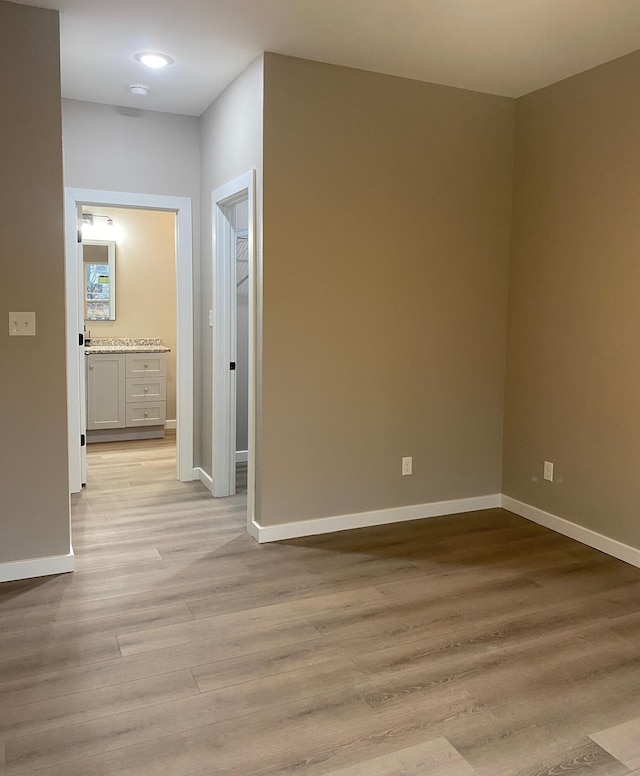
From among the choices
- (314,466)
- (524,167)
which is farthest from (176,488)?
(524,167)

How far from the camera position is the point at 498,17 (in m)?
2.95

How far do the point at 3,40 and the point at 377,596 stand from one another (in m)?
3.00

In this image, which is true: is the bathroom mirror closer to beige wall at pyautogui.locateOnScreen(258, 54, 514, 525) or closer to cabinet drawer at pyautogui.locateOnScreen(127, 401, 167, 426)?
cabinet drawer at pyautogui.locateOnScreen(127, 401, 167, 426)

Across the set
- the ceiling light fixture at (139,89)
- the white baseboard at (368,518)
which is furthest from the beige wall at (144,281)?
the white baseboard at (368,518)

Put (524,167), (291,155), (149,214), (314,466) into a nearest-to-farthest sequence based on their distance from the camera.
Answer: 1. (291,155)
2. (314,466)
3. (524,167)
4. (149,214)

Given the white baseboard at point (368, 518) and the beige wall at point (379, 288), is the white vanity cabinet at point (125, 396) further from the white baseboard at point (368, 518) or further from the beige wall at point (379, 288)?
the beige wall at point (379, 288)

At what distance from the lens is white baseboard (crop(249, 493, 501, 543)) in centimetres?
372

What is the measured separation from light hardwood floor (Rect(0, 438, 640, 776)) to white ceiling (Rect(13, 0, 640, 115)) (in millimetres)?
2615

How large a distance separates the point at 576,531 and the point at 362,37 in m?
2.89

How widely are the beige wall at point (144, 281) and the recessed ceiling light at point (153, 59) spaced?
303 centimetres

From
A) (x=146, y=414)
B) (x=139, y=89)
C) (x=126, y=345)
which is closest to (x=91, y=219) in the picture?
(x=126, y=345)

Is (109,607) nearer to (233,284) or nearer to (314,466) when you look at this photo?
(314,466)

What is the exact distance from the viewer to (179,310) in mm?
4871

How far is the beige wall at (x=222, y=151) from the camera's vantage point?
3570mm
